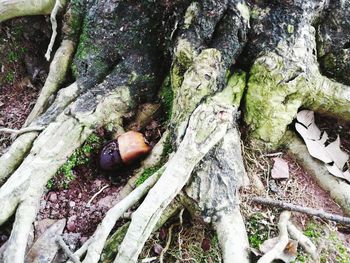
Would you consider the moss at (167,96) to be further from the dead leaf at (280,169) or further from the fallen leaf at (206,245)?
the fallen leaf at (206,245)

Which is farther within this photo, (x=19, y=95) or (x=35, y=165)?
(x=19, y=95)

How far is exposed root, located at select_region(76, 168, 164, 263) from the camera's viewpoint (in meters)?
2.31

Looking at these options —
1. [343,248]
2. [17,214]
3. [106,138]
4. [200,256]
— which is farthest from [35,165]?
[343,248]

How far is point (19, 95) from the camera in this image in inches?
148

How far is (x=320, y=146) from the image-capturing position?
114 inches

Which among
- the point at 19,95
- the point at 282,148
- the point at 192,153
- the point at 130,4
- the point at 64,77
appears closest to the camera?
the point at 192,153

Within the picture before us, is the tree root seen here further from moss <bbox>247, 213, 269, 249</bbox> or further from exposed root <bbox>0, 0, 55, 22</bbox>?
exposed root <bbox>0, 0, 55, 22</bbox>

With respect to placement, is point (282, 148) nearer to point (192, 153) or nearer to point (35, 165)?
point (192, 153)

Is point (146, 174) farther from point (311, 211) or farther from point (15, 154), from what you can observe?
point (311, 211)

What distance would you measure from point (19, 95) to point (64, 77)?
58 cm

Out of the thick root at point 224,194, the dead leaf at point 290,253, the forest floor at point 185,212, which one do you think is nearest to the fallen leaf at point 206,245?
the forest floor at point 185,212

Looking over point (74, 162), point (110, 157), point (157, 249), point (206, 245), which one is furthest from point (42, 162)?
point (206, 245)

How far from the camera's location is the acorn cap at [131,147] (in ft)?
9.43

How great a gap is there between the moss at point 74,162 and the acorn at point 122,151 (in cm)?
11
